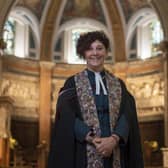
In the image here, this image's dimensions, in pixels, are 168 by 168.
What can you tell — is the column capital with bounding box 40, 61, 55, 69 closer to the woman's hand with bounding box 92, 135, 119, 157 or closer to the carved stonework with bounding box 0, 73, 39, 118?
the carved stonework with bounding box 0, 73, 39, 118

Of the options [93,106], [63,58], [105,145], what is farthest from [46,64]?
[105,145]

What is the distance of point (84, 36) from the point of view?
3.75 m

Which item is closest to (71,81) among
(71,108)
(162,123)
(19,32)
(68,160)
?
(71,108)

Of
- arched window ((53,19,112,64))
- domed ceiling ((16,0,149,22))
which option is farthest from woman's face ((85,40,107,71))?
arched window ((53,19,112,64))

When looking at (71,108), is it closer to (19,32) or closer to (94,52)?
(94,52)

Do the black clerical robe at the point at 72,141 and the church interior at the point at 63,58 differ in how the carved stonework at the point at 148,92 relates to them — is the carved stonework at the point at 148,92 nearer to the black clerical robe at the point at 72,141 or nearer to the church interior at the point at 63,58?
the church interior at the point at 63,58

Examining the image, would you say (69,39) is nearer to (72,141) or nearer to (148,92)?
(148,92)

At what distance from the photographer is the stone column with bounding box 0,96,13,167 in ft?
53.4

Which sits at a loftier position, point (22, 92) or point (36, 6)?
point (36, 6)

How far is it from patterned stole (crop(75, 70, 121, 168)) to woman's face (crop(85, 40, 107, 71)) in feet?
0.36

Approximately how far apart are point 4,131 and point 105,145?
44.2 feet

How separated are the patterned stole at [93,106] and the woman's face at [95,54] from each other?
4.3 inches

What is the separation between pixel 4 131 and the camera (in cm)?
1652

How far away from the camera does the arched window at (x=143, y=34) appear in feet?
79.4
